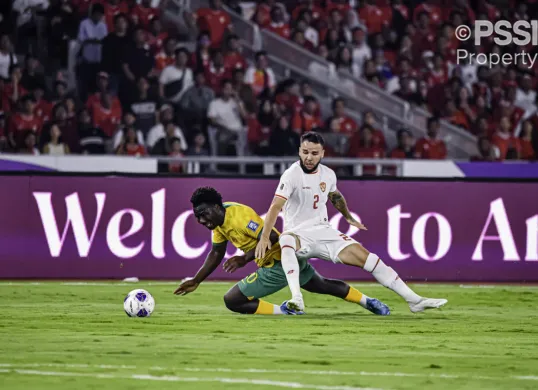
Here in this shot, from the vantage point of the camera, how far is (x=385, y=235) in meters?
16.9

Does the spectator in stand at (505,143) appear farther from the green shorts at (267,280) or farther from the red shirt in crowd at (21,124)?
the green shorts at (267,280)

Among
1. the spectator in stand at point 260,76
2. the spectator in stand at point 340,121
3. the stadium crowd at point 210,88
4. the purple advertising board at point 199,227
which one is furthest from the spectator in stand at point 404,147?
the purple advertising board at point 199,227

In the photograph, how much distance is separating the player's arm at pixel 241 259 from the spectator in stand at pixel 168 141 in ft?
23.3

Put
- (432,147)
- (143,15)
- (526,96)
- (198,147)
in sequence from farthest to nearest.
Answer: (526,96)
(143,15)
(432,147)
(198,147)

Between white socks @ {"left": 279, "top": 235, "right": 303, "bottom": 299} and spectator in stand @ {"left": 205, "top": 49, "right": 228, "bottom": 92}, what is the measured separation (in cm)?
932

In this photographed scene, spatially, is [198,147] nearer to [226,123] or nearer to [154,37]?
[226,123]

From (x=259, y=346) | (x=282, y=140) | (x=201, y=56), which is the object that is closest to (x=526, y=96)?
(x=282, y=140)

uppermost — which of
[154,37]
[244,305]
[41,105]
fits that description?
[154,37]

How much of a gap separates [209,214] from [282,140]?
7892mm

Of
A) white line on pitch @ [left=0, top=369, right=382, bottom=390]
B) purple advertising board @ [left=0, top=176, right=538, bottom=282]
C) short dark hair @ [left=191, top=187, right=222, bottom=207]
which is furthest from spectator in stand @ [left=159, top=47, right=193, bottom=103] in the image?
white line on pitch @ [left=0, top=369, right=382, bottom=390]

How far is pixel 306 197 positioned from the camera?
39.1ft

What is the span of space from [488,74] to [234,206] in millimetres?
12656

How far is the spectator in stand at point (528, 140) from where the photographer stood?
2062cm

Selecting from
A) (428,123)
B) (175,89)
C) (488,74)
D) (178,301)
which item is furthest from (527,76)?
(178,301)
